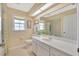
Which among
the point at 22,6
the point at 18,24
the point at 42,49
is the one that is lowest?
the point at 42,49

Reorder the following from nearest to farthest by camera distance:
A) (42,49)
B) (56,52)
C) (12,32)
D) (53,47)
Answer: (56,52) → (53,47) → (12,32) → (42,49)

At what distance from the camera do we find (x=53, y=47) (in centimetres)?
179

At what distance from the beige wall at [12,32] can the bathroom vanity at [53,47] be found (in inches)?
10.0

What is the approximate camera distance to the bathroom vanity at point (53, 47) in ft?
4.84

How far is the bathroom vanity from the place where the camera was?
1.47m

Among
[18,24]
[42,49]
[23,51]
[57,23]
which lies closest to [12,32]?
[18,24]

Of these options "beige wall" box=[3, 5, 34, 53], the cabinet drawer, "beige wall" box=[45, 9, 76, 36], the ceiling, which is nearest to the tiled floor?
"beige wall" box=[3, 5, 34, 53]

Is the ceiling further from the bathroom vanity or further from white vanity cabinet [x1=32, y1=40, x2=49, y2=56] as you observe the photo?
white vanity cabinet [x1=32, y1=40, x2=49, y2=56]

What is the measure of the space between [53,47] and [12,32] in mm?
841

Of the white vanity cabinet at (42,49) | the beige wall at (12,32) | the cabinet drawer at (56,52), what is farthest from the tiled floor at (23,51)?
the cabinet drawer at (56,52)

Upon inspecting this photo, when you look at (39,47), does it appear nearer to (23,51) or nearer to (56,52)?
(23,51)

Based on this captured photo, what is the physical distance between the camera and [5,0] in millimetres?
1604

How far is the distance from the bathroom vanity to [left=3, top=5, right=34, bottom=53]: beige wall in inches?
10.0

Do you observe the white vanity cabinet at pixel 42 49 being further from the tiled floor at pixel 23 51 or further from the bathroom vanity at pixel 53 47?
the tiled floor at pixel 23 51
